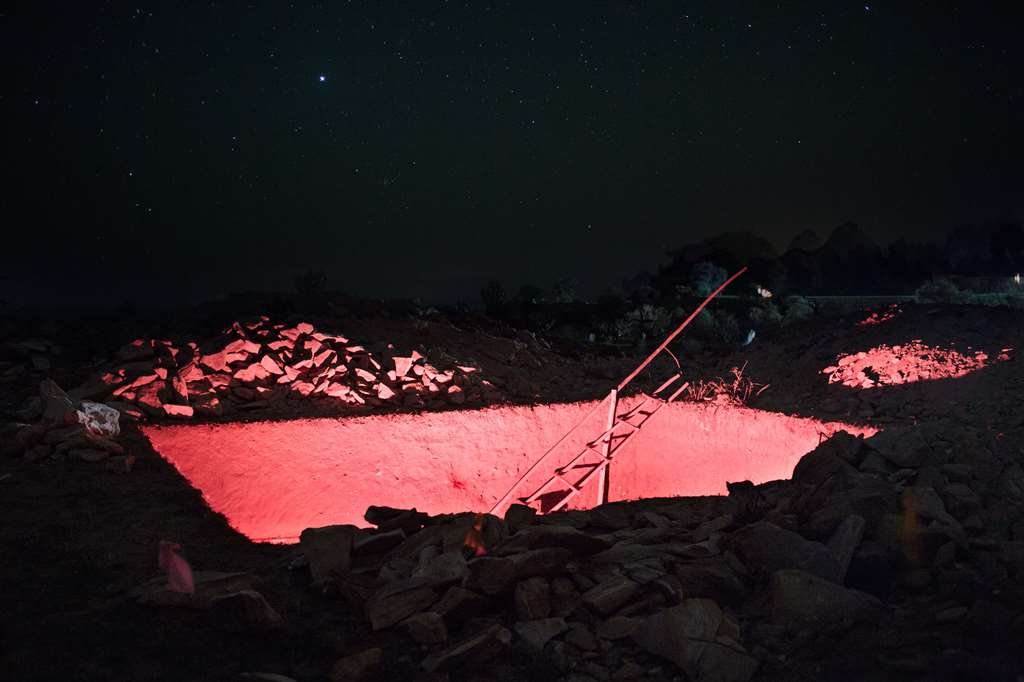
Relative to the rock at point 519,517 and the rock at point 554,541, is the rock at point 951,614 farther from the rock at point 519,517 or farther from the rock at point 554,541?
the rock at point 519,517

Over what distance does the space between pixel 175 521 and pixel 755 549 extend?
15.1ft

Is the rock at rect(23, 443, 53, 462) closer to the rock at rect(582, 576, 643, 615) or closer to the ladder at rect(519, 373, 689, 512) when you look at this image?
the ladder at rect(519, 373, 689, 512)

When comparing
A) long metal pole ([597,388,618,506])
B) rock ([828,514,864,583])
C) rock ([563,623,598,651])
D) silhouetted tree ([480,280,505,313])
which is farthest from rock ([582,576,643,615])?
silhouetted tree ([480,280,505,313])

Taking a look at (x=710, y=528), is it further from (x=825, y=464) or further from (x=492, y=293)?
(x=492, y=293)

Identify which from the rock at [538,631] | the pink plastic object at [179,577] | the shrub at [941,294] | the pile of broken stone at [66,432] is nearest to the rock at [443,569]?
the rock at [538,631]

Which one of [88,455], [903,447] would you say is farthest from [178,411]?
[903,447]

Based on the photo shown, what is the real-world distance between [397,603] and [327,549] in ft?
3.50

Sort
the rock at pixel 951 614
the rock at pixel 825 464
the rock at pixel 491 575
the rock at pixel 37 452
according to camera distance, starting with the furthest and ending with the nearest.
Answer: the rock at pixel 37 452 → the rock at pixel 825 464 → the rock at pixel 491 575 → the rock at pixel 951 614

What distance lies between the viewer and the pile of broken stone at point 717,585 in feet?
9.99

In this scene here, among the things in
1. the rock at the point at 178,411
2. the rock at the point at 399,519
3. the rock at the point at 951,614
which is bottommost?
the rock at the point at 178,411

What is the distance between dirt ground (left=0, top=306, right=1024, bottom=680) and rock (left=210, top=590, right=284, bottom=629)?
0.07 m

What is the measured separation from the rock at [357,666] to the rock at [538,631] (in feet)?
2.37

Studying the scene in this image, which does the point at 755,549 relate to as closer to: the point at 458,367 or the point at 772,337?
the point at 458,367

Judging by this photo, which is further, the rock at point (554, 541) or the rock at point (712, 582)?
the rock at point (554, 541)
